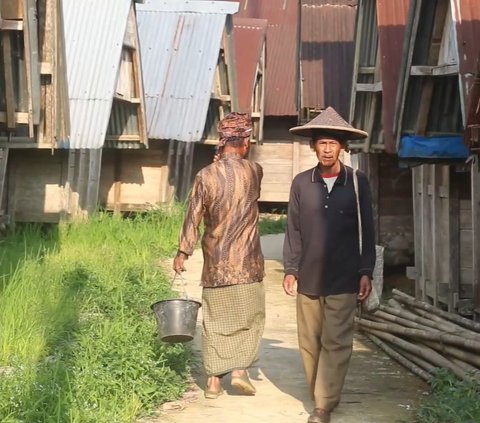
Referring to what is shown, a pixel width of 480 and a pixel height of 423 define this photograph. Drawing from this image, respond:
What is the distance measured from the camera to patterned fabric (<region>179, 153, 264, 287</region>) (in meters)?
7.13

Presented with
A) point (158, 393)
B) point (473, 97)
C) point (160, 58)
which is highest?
point (160, 58)

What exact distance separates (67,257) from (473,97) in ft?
22.7

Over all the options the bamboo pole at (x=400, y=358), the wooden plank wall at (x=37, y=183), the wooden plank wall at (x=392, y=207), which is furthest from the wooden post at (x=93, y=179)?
the bamboo pole at (x=400, y=358)

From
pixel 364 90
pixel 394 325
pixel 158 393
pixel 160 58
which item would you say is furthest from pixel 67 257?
pixel 160 58

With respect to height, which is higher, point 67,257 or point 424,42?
point 424,42

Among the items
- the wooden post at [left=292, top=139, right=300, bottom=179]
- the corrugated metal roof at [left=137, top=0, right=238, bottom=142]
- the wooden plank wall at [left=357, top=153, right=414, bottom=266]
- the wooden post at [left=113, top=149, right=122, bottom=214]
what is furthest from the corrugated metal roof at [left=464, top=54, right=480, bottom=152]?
the wooden post at [left=292, top=139, right=300, bottom=179]

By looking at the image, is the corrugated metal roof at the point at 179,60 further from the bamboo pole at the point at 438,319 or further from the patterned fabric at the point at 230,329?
the patterned fabric at the point at 230,329

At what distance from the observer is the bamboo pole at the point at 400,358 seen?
25.7 ft

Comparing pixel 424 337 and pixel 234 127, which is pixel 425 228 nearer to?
pixel 424 337

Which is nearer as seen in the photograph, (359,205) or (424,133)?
(359,205)

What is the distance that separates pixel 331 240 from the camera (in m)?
6.66

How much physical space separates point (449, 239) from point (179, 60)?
11.2 metres

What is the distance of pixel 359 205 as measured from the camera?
6707 mm

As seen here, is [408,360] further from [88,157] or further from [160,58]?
[160,58]
